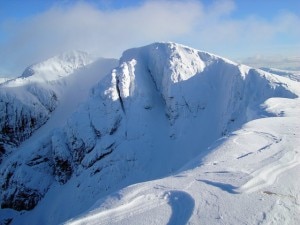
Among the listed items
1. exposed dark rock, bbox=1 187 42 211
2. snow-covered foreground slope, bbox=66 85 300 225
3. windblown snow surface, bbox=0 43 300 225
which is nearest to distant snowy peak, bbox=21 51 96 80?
windblown snow surface, bbox=0 43 300 225

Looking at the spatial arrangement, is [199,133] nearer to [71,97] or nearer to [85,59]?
[71,97]

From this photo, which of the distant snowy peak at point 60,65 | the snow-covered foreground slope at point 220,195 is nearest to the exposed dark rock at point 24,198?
the distant snowy peak at point 60,65

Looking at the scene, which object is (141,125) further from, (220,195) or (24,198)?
(220,195)

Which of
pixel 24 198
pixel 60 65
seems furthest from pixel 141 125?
pixel 60 65

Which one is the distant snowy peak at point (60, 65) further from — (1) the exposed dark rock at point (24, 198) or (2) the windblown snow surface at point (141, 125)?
(1) the exposed dark rock at point (24, 198)

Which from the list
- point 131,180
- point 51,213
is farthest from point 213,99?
point 51,213

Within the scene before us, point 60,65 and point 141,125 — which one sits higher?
point 60,65

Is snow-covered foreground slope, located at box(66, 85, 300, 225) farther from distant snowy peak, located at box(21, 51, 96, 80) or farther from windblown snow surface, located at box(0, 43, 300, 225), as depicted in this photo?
distant snowy peak, located at box(21, 51, 96, 80)

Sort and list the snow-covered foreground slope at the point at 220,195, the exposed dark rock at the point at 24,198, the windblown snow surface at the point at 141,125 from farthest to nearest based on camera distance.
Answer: the exposed dark rock at the point at 24,198 → the windblown snow surface at the point at 141,125 → the snow-covered foreground slope at the point at 220,195

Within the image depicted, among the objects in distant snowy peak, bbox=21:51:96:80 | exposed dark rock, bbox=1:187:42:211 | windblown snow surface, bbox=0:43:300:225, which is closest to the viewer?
windblown snow surface, bbox=0:43:300:225
